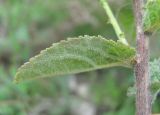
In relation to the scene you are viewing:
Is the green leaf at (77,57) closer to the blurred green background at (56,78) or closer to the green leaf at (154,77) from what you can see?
the green leaf at (154,77)

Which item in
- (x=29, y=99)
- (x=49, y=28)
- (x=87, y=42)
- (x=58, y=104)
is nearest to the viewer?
(x=87, y=42)

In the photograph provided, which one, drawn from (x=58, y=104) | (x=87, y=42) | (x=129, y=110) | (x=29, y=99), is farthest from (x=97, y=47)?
(x=58, y=104)

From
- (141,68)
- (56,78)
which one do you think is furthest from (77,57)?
(56,78)

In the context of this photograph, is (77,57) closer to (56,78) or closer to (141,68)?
(141,68)

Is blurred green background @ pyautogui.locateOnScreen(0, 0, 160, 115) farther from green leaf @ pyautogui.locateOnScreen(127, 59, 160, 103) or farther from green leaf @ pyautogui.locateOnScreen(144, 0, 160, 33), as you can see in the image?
green leaf @ pyautogui.locateOnScreen(144, 0, 160, 33)

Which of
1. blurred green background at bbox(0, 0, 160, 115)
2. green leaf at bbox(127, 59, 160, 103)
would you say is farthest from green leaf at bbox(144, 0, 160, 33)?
blurred green background at bbox(0, 0, 160, 115)

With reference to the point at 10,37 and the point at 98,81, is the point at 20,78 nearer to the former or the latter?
the point at 98,81
